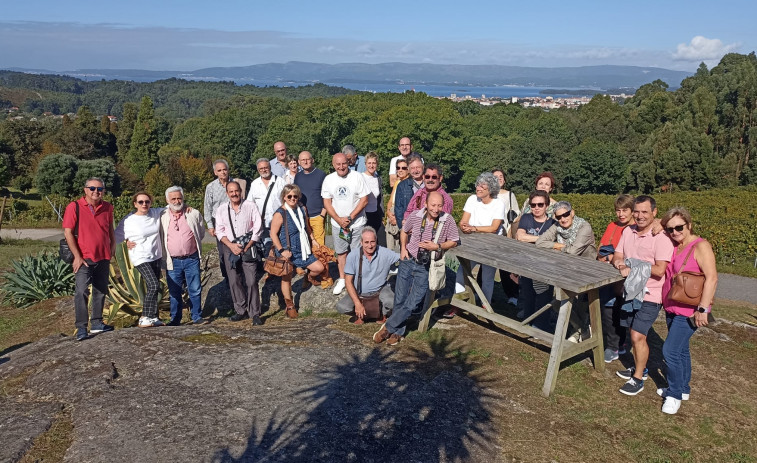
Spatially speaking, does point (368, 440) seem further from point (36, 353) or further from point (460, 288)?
point (36, 353)

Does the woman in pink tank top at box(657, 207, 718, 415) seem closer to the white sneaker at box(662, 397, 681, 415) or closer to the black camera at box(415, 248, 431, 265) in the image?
the white sneaker at box(662, 397, 681, 415)

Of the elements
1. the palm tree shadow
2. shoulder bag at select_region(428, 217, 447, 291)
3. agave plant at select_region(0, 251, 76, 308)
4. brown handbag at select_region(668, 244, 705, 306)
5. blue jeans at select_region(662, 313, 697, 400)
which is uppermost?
brown handbag at select_region(668, 244, 705, 306)

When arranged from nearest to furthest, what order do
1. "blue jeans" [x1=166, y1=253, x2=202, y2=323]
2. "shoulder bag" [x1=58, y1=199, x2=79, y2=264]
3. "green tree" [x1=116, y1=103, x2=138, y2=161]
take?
"shoulder bag" [x1=58, y1=199, x2=79, y2=264] → "blue jeans" [x1=166, y1=253, x2=202, y2=323] → "green tree" [x1=116, y1=103, x2=138, y2=161]

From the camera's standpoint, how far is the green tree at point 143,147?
209ft

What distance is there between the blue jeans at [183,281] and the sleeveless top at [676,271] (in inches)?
199

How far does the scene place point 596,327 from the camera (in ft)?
17.3

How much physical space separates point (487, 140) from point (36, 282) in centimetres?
6360

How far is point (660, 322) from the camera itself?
23.5ft

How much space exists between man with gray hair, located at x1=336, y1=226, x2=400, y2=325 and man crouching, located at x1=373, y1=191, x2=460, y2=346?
30cm

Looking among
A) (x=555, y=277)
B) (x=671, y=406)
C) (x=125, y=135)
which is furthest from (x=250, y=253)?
(x=125, y=135)

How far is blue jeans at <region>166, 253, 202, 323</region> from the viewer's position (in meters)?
6.75

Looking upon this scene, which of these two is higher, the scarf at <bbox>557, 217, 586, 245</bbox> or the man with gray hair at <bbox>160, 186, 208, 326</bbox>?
the scarf at <bbox>557, 217, 586, 245</bbox>

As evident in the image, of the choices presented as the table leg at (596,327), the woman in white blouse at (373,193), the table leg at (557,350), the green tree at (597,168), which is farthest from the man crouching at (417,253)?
the green tree at (597,168)

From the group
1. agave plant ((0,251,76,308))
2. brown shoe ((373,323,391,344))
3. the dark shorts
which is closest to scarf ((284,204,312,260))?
brown shoe ((373,323,391,344))
